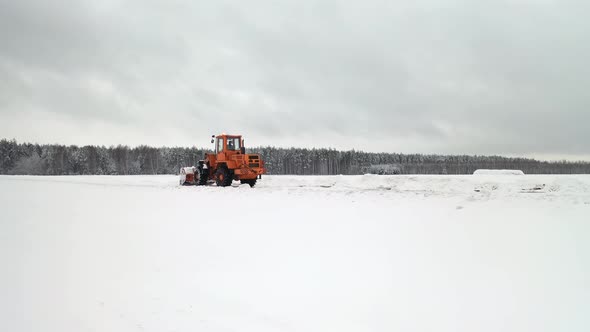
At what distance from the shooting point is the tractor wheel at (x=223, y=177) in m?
22.6

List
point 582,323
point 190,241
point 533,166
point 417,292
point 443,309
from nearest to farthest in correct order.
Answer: point 582,323 → point 443,309 → point 417,292 → point 190,241 → point 533,166

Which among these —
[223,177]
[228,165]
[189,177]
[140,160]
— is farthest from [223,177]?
[140,160]

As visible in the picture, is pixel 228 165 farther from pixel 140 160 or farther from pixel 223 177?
pixel 140 160

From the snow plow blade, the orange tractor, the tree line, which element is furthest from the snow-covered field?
the tree line

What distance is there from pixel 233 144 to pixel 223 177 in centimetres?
208

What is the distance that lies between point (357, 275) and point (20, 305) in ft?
12.0

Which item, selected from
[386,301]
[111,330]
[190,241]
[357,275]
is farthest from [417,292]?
[190,241]

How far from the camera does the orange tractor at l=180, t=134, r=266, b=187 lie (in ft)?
74.1

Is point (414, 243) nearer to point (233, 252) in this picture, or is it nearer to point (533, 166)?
point (233, 252)

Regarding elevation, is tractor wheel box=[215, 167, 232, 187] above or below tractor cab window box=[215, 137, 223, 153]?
below

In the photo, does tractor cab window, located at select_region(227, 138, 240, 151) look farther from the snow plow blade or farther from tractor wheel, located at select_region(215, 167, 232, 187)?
the snow plow blade

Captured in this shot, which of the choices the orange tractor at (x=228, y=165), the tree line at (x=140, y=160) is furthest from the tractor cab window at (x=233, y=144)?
the tree line at (x=140, y=160)

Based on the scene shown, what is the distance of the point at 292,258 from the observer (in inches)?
232

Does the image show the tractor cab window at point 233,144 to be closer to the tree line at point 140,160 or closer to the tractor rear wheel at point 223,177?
the tractor rear wheel at point 223,177
